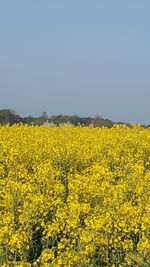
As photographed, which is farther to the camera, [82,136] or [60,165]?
[82,136]

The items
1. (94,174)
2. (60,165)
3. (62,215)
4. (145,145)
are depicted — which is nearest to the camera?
(62,215)

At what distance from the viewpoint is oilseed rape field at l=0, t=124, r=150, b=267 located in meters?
6.70

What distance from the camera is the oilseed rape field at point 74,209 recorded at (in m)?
6.70

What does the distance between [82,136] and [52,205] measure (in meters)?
6.03

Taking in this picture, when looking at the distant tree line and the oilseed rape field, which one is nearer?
the oilseed rape field

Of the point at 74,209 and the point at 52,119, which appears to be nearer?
the point at 74,209

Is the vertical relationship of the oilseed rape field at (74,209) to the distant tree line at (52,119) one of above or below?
below

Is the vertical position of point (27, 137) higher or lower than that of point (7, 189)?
higher

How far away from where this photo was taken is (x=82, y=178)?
28.7ft

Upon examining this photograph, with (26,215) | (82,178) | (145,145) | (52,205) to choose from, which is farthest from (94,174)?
(145,145)

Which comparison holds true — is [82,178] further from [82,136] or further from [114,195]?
[82,136]

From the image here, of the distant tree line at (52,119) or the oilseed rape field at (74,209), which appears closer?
the oilseed rape field at (74,209)

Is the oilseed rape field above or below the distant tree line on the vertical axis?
below

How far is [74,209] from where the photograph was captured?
7.12 metres
